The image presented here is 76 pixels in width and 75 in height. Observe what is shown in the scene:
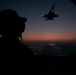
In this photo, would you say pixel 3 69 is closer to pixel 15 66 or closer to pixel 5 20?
pixel 15 66

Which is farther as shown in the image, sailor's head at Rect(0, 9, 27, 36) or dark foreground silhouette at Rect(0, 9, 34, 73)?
sailor's head at Rect(0, 9, 27, 36)

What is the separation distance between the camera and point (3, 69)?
193cm

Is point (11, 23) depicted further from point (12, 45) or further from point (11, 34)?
point (12, 45)

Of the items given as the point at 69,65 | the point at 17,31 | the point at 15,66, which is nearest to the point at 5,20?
the point at 17,31

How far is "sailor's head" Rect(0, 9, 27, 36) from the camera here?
2.09 m

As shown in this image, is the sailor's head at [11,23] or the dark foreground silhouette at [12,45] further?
the sailor's head at [11,23]

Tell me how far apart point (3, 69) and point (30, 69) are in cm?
26

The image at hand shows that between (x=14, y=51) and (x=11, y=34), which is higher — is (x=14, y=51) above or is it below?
below

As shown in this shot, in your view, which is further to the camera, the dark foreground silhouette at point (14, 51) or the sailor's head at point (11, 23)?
the sailor's head at point (11, 23)

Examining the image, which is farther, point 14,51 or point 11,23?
point 11,23

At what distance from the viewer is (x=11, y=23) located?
84.0 inches

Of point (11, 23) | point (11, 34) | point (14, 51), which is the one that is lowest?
point (14, 51)

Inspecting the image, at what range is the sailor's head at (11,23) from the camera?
2092mm

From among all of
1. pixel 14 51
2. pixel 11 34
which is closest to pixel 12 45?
pixel 14 51
